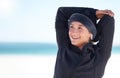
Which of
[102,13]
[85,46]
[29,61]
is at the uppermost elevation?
[102,13]

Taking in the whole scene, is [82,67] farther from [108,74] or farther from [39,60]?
[39,60]

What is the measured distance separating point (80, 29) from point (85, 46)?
0.20ft

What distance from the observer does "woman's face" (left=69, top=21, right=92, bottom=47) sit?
130 centimetres

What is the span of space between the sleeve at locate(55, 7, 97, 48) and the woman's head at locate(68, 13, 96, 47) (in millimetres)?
63

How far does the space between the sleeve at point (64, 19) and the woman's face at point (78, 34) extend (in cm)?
7

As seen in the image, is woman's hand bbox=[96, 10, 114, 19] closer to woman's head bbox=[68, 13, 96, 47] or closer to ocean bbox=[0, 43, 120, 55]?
woman's head bbox=[68, 13, 96, 47]

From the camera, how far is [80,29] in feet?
4.28

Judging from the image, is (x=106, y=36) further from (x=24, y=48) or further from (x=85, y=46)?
(x=24, y=48)

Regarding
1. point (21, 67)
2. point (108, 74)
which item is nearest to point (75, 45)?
point (108, 74)

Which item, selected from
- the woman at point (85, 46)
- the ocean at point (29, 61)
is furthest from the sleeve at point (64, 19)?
the ocean at point (29, 61)

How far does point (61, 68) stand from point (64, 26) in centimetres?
18

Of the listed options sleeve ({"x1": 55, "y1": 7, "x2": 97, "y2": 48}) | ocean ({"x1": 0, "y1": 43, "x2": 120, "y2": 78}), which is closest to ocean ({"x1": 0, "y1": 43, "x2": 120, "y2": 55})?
ocean ({"x1": 0, "y1": 43, "x2": 120, "y2": 78})

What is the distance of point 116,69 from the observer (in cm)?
293

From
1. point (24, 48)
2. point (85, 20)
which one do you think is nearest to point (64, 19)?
point (85, 20)
